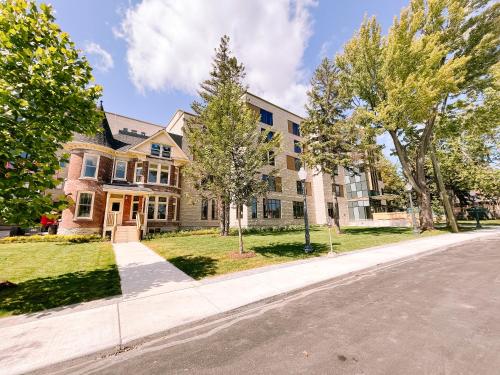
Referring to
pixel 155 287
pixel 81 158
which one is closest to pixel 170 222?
pixel 81 158

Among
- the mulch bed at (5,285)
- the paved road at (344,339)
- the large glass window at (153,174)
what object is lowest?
the paved road at (344,339)

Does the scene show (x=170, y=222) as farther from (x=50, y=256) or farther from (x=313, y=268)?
(x=313, y=268)

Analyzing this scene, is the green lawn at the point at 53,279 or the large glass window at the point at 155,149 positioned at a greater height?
the large glass window at the point at 155,149

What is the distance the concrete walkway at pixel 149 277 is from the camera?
6.04 meters

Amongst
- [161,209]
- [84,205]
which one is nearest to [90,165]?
[84,205]

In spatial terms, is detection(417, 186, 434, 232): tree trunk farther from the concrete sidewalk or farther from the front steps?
the front steps

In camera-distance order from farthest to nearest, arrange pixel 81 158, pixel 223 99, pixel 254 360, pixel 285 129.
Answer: pixel 285 129 < pixel 81 158 < pixel 223 99 < pixel 254 360

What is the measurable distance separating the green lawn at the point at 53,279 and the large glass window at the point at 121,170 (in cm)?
1065

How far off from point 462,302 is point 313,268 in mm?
4011

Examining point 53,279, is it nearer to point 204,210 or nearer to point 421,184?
point 204,210

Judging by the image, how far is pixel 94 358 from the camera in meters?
3.34

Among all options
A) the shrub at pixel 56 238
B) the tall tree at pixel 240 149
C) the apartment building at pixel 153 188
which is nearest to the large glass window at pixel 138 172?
the apartment building at pixel 153 188

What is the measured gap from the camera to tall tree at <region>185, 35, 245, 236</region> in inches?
392

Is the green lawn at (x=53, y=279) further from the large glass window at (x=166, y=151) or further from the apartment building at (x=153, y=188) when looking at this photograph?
the large glass window at (x=166, y=151)
